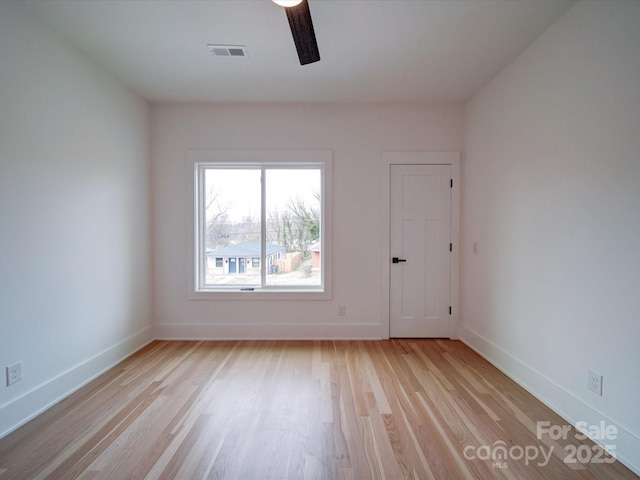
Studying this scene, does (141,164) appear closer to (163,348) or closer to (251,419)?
(163,348)

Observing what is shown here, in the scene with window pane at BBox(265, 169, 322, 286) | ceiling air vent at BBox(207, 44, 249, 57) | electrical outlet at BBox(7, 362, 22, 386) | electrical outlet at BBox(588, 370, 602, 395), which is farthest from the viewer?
window pane at BBox(265, 169, 322, 286)

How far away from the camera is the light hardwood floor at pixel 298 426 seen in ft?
5.30

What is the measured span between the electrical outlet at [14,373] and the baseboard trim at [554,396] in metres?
3.75

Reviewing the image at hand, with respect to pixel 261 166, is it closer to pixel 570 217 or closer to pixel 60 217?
pixel 60 217

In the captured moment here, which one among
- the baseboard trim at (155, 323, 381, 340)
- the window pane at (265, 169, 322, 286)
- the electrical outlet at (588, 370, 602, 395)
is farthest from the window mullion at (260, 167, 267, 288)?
the electrical outlet at (588, 370, 602, 395)

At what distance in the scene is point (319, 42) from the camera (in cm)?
236

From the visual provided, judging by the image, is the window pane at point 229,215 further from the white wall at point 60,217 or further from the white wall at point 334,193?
the white wall at point 60,217

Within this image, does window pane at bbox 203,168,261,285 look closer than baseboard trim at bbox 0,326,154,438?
No

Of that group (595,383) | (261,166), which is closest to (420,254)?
(595,383)

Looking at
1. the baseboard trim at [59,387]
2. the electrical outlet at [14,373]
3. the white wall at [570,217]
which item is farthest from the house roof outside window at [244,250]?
the white wall at [570,217]

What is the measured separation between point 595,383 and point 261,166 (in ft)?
11.5

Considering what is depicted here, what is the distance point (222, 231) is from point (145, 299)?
1159 millimetres

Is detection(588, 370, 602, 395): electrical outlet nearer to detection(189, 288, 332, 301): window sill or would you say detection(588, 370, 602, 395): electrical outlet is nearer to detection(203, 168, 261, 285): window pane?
detection(189, 288, 332, 301): window sill

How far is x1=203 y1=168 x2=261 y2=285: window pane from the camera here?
11.9ft
